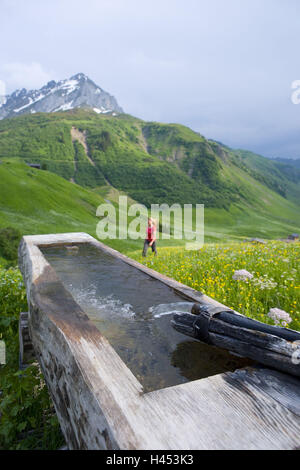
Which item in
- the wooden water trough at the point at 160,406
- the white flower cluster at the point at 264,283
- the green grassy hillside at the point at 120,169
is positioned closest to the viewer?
the wooden water trough at the point at 160,406

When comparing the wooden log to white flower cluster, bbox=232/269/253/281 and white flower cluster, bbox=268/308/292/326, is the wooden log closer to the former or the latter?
white flower cluster, bbox=268/308/292/326

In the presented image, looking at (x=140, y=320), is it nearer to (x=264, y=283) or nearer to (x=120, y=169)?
(x=264, y=283)

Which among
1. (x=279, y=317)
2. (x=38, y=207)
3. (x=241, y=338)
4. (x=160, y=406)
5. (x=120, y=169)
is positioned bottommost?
(x=279, y=317)

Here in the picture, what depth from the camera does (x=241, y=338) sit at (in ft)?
9.43

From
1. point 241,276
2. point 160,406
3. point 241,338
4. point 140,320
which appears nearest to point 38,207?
point 241,276

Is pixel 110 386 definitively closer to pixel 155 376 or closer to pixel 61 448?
pixel 155 376

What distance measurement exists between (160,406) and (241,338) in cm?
112

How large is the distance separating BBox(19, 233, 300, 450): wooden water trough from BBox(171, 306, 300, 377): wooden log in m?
0.15

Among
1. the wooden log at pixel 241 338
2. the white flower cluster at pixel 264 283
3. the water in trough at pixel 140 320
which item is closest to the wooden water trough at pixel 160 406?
the wooden log at pixel 241 338

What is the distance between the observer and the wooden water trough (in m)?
1.93

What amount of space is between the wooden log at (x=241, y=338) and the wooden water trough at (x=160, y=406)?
0.15 metres

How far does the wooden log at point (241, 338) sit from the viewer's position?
8.13 ft

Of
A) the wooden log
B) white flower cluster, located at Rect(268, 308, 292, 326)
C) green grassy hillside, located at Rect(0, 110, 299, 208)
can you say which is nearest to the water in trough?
the wooden log

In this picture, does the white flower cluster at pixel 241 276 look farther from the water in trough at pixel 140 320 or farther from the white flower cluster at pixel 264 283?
the water in trough at pixel 140 320
